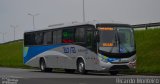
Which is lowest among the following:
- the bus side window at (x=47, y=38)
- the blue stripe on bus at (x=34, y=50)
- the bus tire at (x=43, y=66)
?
the bus tire at (x=43, y=66)

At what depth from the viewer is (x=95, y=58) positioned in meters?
29.9

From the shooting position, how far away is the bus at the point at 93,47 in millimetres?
29531

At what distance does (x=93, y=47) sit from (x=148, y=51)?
1054cm

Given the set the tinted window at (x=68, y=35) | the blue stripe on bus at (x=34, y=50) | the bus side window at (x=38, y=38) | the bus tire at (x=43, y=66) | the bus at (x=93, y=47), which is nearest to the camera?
the bus at (x=93, y=47)

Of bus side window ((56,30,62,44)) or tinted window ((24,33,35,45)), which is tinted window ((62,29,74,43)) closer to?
bus side window ((56,30,62,44))

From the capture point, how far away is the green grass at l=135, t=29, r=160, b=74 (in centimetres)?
3256

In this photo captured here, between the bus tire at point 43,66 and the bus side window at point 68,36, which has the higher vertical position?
the bus side window at point 68,36

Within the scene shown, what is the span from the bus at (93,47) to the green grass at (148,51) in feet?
7.73

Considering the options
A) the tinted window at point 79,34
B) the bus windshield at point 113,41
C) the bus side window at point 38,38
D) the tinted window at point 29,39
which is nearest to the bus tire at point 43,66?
the bus side window at point 38,38

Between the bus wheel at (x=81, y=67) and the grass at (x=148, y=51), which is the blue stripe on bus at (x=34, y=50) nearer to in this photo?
the bus wheel at (x=81, y=67)

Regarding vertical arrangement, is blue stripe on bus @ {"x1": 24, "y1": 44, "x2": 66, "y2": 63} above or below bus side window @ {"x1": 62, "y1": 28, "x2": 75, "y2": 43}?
below

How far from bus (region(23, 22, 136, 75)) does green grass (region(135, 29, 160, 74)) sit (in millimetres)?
2357

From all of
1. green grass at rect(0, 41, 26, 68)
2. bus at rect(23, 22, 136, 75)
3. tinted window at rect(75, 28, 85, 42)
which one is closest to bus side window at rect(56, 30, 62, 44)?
bus at rect(23, 22, 136, 75)

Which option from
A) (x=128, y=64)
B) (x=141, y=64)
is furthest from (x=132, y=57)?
(x=141, y=64)
